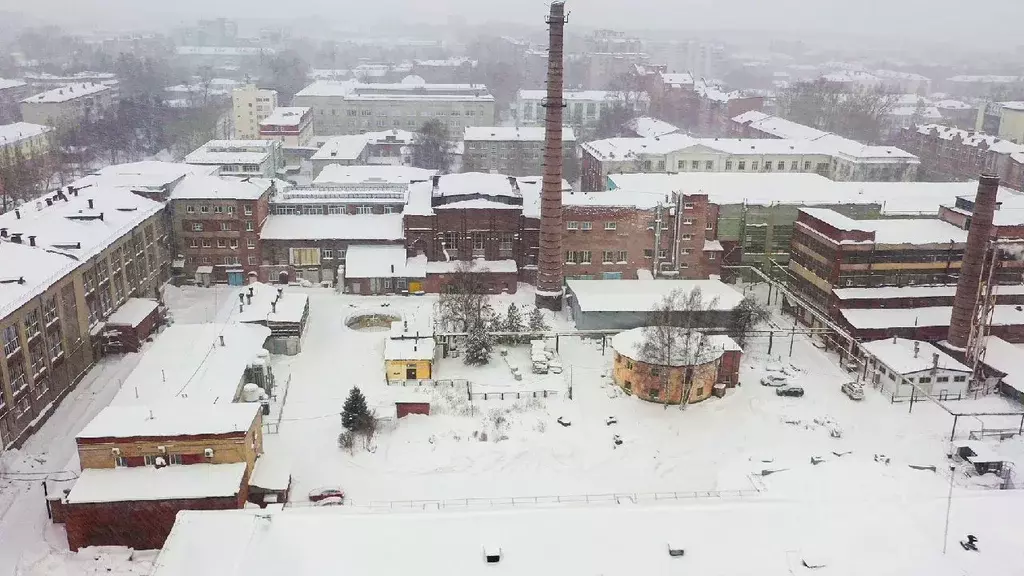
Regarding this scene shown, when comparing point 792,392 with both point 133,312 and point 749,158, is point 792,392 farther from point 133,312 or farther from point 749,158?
point 749,158

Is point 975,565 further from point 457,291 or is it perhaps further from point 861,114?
point 861,114

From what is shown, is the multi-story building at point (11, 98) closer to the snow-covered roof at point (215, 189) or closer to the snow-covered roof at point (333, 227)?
the snow-covered roof at point (215, 189)

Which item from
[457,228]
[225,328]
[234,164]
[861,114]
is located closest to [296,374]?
[225,328]

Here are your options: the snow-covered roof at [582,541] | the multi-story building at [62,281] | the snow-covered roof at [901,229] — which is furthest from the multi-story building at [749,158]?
the snow-covered roof at [582,541]

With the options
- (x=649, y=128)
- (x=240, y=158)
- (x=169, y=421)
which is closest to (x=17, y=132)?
(x=240, y=158)

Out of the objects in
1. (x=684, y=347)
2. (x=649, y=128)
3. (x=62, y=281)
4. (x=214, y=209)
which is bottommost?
(x=684, y=347)

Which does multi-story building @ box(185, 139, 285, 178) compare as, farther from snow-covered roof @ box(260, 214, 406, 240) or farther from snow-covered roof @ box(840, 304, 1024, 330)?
snow-covered roof @ box(840, 304, 1024, 330)
